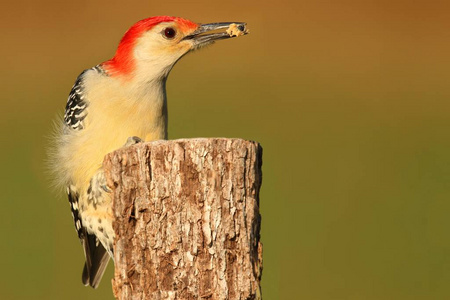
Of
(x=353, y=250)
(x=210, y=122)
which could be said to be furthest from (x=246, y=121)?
A: (x=353, y=250)

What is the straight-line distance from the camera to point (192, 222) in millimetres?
4246

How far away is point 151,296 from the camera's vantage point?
428 cm

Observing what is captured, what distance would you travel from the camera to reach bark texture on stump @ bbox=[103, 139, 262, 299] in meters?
4.23

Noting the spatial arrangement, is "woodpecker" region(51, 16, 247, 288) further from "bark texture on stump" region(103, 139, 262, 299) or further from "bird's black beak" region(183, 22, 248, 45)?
"bark texture on stump" region(103, 139, 262, 299)

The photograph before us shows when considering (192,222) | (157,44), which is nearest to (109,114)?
(157,44)

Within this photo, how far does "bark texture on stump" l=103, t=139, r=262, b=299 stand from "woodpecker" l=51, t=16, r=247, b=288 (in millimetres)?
1885

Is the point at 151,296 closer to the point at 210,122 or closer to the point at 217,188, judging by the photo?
the point at 217,188

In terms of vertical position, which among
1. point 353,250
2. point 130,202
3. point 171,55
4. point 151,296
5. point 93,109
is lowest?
point 353,250

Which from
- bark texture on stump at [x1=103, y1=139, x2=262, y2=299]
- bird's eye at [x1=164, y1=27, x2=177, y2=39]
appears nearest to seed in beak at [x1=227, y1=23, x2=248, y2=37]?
bird's eye at [x1=164, y1=27, x2=177, y2=39]

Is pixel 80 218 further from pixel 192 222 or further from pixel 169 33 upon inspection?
pixel 192 222

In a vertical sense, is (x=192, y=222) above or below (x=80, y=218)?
above

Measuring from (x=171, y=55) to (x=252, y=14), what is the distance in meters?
8.94

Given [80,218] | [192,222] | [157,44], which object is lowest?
[80,218]

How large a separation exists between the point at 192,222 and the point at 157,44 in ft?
8.59
